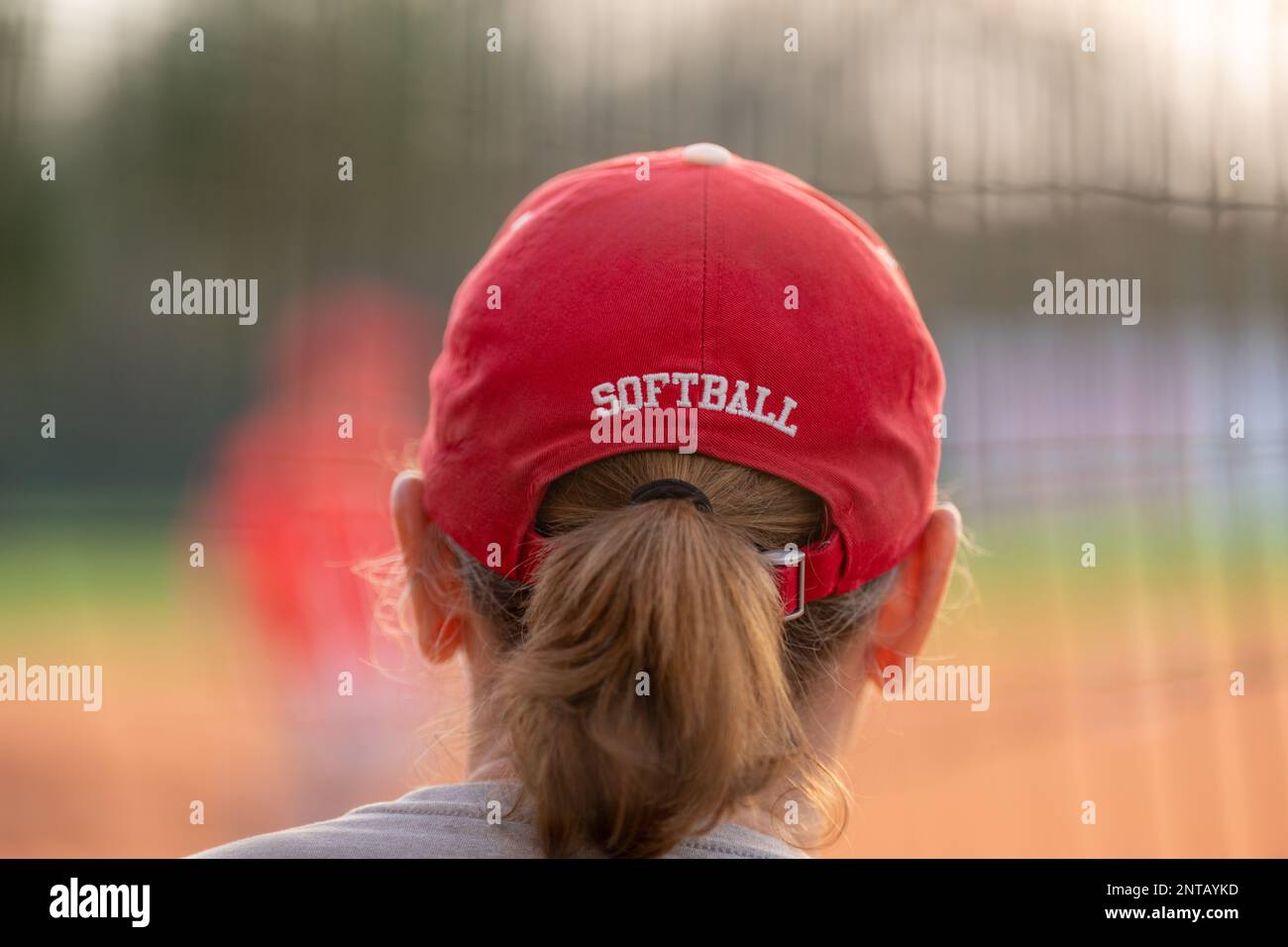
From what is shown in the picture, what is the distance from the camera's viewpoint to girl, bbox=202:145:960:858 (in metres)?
0.45

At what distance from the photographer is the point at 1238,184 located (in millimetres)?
1972

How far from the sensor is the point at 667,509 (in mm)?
453

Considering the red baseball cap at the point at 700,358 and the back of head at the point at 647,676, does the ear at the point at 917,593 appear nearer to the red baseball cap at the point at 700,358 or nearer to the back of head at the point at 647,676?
the red baseball cap at the point at 700,358

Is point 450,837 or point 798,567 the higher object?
point 798,567

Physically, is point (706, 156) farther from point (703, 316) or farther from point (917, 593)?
point (917, 593)

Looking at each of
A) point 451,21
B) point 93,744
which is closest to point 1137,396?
point 451,21

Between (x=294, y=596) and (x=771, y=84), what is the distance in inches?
49.3

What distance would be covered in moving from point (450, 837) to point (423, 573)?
15 centimetres

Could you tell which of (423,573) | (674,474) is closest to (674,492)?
(674,474)

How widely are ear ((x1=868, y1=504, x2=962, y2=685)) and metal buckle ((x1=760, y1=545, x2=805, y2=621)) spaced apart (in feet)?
0.29

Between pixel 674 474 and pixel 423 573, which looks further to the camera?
pixel 423 573

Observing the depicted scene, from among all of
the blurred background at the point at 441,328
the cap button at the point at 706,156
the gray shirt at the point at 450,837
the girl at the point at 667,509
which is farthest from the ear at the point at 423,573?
the blurred background at the point at 441,328

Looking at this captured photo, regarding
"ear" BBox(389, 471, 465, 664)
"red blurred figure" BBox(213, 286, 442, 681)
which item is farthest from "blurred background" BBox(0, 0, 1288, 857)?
"ear" BBox(389, 471, 465, 664)

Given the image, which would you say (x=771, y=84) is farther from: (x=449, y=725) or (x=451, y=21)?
(x=449, y=725)
